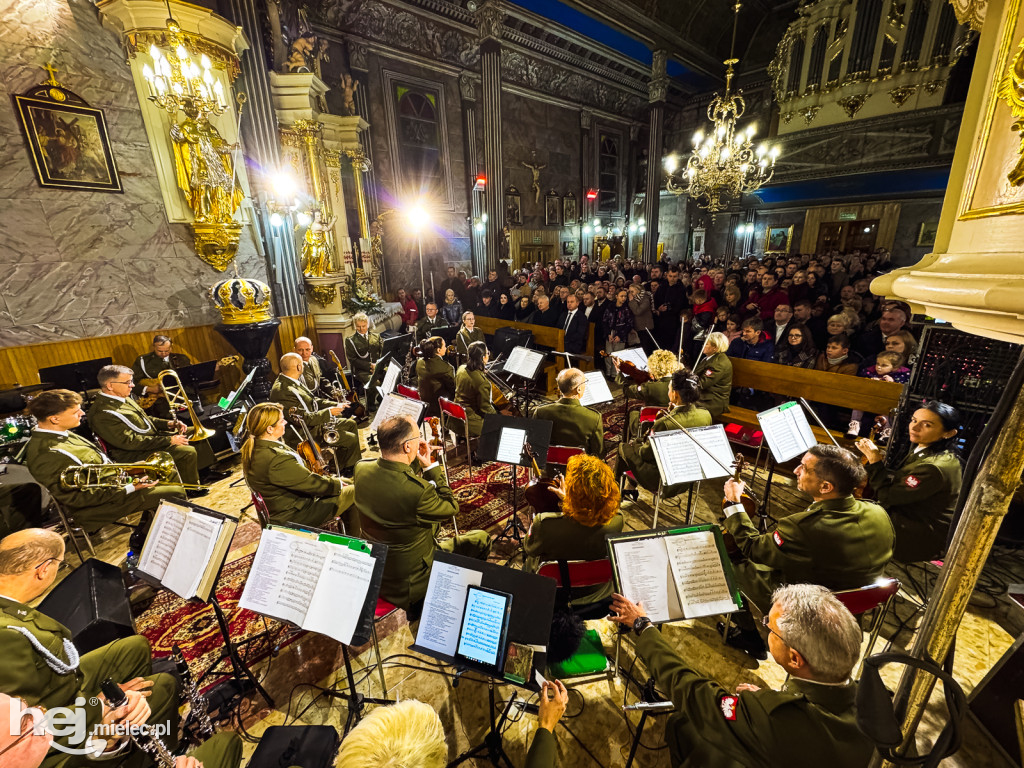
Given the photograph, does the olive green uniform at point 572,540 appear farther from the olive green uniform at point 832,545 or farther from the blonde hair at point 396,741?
the blonde hair at point 396,741

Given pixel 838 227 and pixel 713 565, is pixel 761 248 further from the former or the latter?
pixel 713 565

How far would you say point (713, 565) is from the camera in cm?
200

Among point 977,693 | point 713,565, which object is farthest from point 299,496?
point 977,693

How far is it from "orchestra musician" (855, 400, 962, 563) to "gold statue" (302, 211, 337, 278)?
8.37 metres

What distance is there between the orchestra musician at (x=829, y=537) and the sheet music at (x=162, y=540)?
321cm

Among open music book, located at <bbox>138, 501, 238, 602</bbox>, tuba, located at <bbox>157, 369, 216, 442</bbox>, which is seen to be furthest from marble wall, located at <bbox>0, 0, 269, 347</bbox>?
open music book, located at <bbox>138, 501, 238, 602</bbox>

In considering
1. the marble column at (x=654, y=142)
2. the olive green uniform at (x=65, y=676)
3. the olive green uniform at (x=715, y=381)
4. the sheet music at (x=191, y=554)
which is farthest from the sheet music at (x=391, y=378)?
the marble column at (x=654, y=142)

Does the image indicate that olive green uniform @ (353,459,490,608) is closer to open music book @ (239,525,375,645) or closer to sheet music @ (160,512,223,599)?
open music book @ (239,525,375,645)

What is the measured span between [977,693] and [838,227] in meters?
17.3

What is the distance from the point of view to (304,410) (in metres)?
4.46

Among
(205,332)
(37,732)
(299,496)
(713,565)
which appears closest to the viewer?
(37,732)

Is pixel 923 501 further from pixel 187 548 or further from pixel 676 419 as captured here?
pixel 187 548

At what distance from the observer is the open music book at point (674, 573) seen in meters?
1.95

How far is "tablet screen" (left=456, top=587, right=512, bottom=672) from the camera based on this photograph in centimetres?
176
